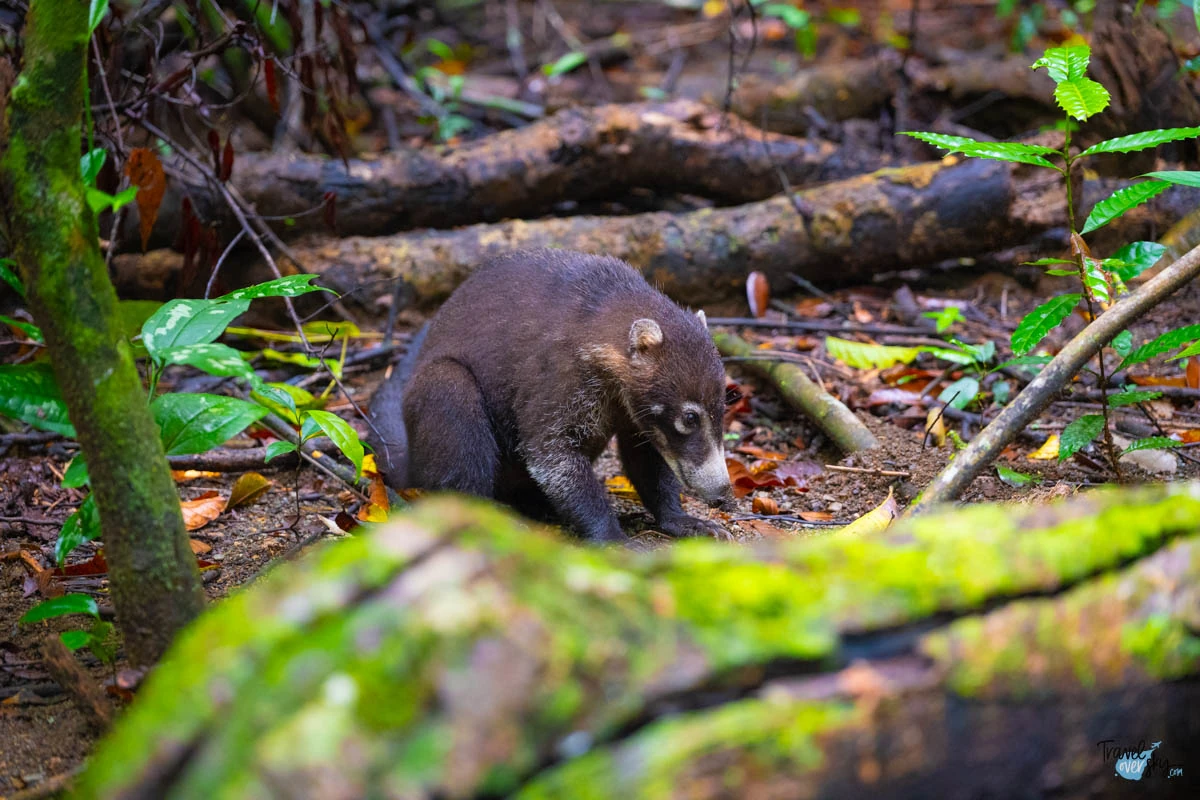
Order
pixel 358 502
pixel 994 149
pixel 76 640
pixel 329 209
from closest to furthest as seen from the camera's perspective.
Result: pixel 76 640 → pixel 994 149 → pixel 358 502 → pixel 329 209

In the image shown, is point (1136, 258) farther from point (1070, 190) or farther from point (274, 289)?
point (274, 289)

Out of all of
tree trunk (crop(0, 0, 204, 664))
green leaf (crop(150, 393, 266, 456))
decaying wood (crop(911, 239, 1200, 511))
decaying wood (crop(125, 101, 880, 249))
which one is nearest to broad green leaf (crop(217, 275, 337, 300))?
green leaf (crop(150, 393, 266, 456))

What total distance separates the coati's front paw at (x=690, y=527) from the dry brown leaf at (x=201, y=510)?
205 cm

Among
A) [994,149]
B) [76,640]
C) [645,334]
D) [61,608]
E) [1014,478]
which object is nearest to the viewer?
[61,608]

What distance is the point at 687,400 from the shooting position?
450cm

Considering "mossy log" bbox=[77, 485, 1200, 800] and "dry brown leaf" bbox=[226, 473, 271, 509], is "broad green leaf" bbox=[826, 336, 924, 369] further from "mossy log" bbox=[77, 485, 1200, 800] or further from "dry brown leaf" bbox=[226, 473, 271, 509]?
"mossy log" bbox=[77, 485, 1200, 800]

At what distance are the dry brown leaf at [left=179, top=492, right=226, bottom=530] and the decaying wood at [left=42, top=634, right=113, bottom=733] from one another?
4.92 feet

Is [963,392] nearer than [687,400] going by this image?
No

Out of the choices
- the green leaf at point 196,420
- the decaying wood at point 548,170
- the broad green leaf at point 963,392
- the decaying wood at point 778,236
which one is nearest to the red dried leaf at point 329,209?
the decaying wood at point 778,236

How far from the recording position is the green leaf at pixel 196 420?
114 inches

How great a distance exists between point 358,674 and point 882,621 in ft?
2.79

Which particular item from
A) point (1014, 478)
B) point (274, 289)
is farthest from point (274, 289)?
point (1014, 478)

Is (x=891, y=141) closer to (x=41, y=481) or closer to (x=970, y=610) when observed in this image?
(x=41, y=481)

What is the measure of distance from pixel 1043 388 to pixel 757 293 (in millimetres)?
3752
